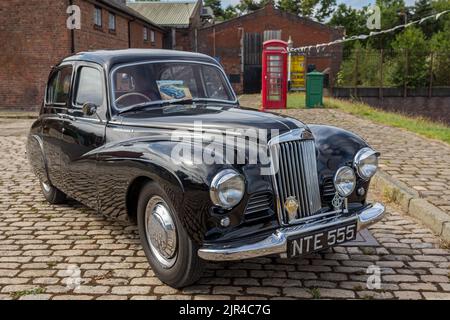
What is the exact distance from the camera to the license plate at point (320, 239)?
3.15m

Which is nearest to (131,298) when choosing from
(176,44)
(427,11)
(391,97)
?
(391,97)

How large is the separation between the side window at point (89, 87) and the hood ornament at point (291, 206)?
2132 millimetres

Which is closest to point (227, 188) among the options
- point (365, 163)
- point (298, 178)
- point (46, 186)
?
point (298, 178)

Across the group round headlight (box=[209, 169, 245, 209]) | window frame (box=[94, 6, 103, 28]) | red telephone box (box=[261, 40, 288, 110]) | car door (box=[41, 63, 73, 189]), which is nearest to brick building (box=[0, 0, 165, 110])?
window frame (box=[94, 6, 103, 28])

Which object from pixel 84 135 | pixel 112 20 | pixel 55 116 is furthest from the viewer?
pixel 112 20

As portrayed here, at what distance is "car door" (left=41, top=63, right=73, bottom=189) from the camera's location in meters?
5.07

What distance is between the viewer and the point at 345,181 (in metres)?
3.69

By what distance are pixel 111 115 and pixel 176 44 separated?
3576 cm

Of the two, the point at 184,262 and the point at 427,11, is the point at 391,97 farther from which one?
the point at 427,11

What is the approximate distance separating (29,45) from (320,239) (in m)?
18.6

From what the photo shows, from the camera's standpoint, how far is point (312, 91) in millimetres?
16781

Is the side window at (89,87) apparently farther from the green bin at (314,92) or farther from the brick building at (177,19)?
the brick building at (177,19)

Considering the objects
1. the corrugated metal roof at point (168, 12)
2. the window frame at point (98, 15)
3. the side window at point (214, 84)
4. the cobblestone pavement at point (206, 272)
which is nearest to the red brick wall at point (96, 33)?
the window frame at point (98, 15)

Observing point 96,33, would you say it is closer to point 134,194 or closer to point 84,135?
point 84,135
